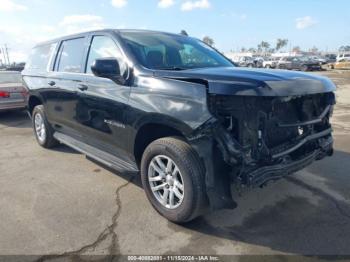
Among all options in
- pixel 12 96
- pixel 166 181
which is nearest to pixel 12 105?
pixel 12 96

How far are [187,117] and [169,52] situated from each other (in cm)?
146

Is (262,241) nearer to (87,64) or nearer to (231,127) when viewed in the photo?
(231,127)

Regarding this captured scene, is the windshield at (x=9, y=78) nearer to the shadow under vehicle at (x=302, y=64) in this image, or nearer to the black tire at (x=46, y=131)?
the black tire at (x=46, y=131)

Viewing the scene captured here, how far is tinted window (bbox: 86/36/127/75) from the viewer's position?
11.7 ft

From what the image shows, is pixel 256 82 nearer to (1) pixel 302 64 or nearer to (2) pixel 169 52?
(2) pixel 169 52

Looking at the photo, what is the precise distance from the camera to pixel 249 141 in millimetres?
2789

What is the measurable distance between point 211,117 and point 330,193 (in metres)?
2.18

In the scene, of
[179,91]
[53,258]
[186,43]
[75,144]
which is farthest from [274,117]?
[75,144]

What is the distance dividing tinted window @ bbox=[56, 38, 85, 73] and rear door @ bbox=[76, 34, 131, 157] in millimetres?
262

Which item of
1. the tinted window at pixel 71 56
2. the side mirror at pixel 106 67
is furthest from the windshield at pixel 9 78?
the side mirror at pixel 106 67

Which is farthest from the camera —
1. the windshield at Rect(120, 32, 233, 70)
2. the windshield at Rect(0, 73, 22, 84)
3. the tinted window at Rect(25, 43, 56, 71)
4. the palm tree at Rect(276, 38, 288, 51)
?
the palm tree at Rect(276, 38, 288, 51)

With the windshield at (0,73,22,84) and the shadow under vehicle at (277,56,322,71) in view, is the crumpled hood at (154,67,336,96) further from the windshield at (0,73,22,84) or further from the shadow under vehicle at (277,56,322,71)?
the shadow under vehicle at (277,56,322,71)

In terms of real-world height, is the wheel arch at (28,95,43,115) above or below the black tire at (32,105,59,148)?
above

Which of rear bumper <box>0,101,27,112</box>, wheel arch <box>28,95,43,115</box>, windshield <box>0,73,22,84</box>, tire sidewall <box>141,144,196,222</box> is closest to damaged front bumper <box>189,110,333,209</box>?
tire sidewall <box>141,144,196,222</box>
